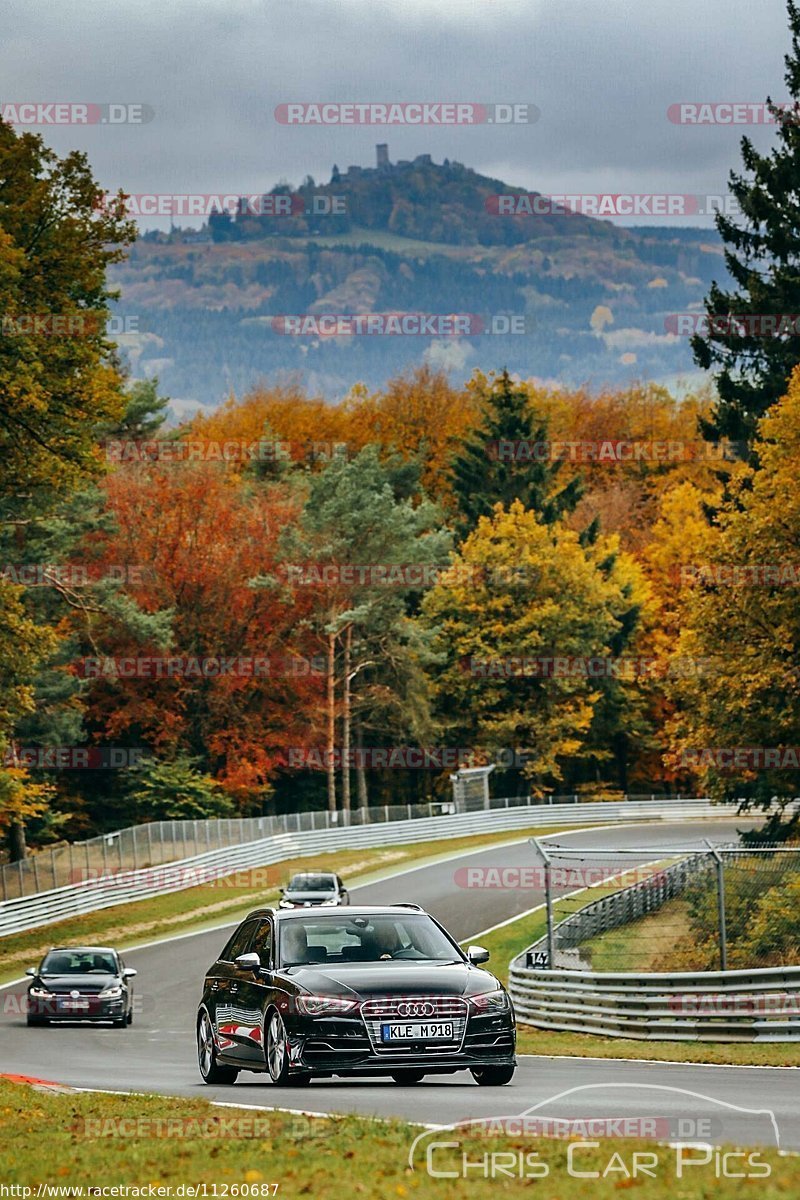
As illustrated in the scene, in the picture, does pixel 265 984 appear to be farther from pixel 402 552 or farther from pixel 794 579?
pixel 402 552

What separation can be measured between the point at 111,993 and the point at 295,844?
35.9m

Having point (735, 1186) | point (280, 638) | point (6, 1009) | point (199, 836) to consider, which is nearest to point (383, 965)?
point (735, 1186)

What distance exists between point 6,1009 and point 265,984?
67.7 ft

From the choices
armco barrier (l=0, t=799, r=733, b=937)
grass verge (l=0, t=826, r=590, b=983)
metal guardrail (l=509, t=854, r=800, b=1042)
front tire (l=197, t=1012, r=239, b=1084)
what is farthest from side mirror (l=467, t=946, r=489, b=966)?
armco barrier (l=0, t=799, r=733, b=937)

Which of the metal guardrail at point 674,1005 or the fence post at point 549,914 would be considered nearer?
the metal guardrail at point 674,1005

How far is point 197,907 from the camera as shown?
53.0 m

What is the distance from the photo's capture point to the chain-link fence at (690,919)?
22969 mm

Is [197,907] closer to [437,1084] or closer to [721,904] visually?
[721,904]

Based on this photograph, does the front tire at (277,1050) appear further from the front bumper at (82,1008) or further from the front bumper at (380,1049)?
the front bumper at (82,1008)

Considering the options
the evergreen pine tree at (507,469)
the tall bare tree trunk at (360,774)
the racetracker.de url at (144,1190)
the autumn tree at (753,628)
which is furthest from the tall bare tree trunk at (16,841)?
the racetracker.de url at (144,1190)

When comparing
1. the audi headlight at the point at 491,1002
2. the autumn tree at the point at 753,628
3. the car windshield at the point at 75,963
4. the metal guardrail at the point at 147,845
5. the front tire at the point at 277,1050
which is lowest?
the metal guardrail at the point at 147,845

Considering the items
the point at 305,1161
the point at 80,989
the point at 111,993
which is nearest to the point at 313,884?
the point at 111,993

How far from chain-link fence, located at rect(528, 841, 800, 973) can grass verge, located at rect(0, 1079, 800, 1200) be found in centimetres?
1076

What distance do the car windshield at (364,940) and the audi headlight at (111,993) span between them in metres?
14.6
